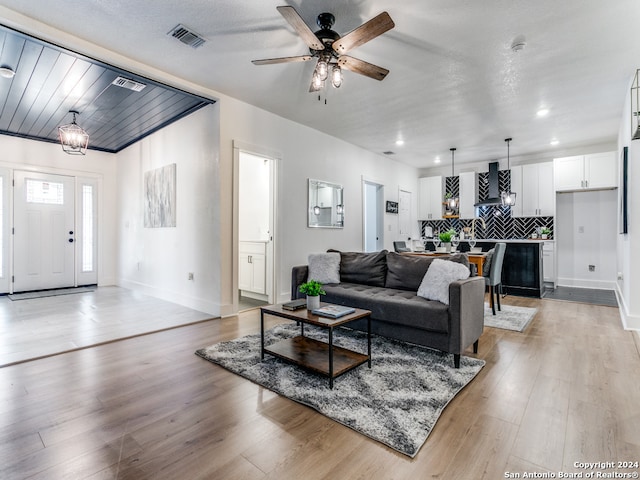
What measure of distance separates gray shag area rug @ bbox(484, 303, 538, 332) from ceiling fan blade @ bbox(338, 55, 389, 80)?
10.2 ft

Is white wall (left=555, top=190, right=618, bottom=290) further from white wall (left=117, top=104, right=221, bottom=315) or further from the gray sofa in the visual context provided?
white wall (left=117, top=104, right=221, bottom=315)

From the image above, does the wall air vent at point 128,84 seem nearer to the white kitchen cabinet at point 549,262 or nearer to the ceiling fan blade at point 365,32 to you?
the ceiling fan blade at point 365,32

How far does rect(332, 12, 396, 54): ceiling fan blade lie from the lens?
2.14 meters

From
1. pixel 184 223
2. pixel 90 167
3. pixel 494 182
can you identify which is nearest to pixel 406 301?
pixel 184 223

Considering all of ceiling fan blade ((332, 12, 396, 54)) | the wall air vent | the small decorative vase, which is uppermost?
the wall air vent

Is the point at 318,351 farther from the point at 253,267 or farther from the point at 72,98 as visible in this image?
the point at 72,98

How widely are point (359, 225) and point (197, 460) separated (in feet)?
17.4

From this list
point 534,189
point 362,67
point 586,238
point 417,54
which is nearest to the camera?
point 362,67

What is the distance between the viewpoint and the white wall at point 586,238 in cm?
637

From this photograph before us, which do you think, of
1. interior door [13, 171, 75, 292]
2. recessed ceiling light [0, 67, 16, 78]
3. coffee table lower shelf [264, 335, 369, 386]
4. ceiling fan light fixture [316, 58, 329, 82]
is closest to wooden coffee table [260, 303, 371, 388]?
coffee table lower shelf [264, 335, 369, 386]

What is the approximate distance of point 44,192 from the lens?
20.0 ft

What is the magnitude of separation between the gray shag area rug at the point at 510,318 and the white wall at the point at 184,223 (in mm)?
3543

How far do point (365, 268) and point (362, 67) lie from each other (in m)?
2.17

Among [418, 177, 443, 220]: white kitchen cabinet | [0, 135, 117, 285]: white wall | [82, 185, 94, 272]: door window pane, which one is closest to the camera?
[0, 135, 117, 285]: white wall
